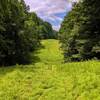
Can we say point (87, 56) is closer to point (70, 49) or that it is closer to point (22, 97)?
point (70, 49)

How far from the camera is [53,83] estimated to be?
57.0ft

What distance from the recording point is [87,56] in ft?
99.4

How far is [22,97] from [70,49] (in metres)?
25.8

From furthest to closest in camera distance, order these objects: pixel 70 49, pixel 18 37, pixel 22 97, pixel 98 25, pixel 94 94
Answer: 1. pixel 18 37
2. pixel 70 49
3. pixel 98 25
4. pixel 22 97
5. pixel 94 94

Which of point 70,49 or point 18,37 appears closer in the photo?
point 70,49

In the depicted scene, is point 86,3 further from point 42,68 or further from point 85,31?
point 42,68

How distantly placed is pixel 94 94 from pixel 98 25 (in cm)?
1585

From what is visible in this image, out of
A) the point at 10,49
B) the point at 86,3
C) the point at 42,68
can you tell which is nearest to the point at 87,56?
the point at 86,3

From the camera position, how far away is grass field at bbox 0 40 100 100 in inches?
617

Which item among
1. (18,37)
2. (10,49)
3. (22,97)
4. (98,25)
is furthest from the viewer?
(18,37)

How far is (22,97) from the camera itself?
16.5 metres

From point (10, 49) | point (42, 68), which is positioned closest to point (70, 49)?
point (10, 49)

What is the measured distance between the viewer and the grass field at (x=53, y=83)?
51.4 ft

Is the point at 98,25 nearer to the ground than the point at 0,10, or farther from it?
nearer to the ground
